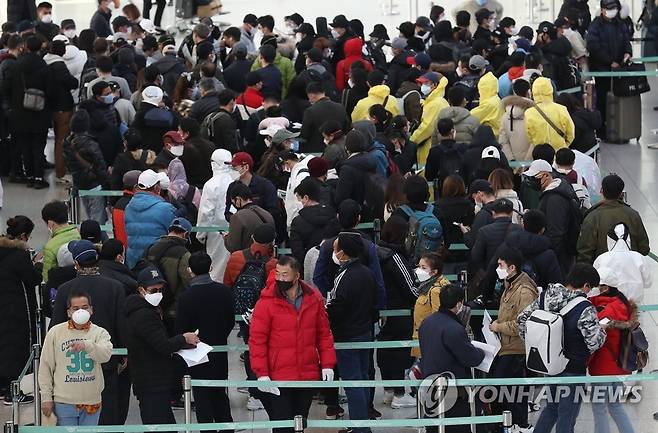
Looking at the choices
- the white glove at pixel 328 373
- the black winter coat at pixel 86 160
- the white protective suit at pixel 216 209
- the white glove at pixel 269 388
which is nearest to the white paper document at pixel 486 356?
the white glove at pixel 328 373

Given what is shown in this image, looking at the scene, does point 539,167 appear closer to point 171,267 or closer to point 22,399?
point 171,267

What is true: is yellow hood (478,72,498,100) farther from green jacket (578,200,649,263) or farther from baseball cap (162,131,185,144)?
green jacket (578,200,649,263)

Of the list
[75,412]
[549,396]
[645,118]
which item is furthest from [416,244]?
[645,118]

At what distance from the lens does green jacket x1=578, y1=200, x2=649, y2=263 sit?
42.3 feet

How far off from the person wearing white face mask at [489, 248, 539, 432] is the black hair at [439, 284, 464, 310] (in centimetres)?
76

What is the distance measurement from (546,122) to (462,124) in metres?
0.84

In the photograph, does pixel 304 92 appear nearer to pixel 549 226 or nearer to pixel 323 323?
pixel 549 226

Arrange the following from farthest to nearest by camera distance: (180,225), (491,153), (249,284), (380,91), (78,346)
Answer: (380,91) → (491,153) → (180,225) → (249,284) → (78,346)

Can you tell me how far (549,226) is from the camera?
13.4 metres

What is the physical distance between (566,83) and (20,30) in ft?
24.7

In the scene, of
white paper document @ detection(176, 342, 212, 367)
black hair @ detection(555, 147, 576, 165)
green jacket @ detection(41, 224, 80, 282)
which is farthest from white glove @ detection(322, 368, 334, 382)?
black hair @ detection(555, 147, 576, 165)

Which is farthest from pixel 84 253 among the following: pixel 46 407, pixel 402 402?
pixel 402 402

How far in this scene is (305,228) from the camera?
1284cm

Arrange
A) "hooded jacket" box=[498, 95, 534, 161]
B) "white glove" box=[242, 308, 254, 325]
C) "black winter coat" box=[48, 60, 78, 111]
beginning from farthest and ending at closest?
"black winter coat" box=[48, 60, 78, 111] < "hooded jacket" box=[498, 95, 534, 161] < "white glove" box=[242, 308, 254, 325]
